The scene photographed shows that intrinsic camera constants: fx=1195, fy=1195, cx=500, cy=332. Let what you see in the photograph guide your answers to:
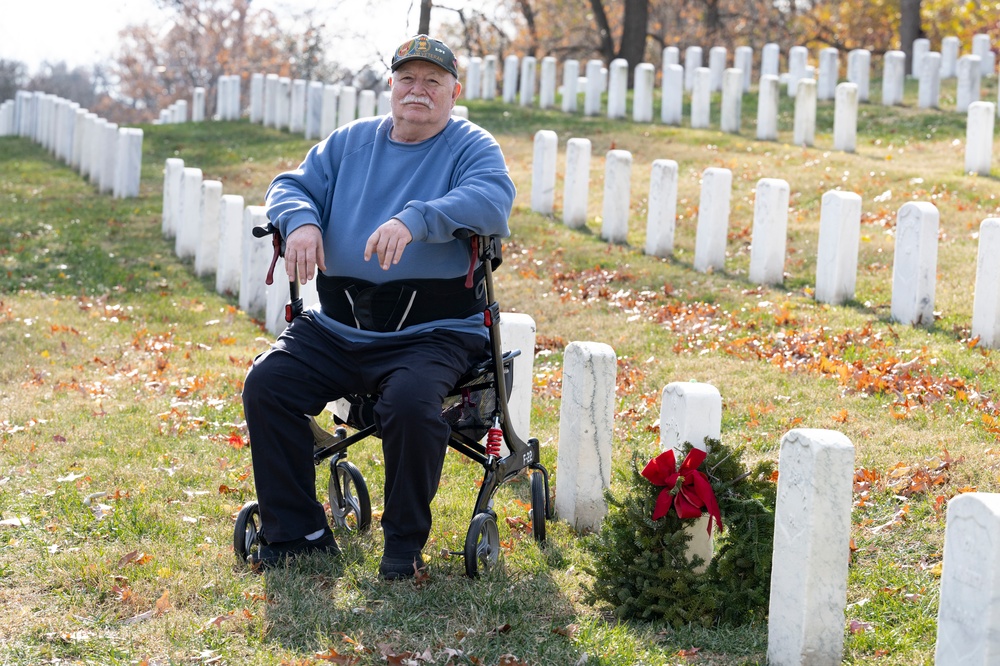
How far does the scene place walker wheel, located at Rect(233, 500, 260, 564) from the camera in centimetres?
438

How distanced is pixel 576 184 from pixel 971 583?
8.58 meters

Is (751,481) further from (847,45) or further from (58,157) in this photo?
(847,45)

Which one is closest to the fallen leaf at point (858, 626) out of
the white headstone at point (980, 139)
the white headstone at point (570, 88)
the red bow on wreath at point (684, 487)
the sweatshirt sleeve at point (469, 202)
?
the red bow on wreath at point (684, 487)

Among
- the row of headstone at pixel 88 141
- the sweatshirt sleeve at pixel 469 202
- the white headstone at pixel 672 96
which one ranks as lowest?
the sweatshirt sleeve at pixel 469 202

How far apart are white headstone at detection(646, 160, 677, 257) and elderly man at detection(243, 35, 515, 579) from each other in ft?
17.9

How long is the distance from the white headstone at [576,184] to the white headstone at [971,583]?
8373 millimetres

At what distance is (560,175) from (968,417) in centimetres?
825

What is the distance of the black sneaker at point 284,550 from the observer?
169 inches

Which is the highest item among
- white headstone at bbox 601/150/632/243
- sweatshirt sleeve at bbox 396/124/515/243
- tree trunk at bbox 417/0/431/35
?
tree trunk at bbox 417/0/431/35

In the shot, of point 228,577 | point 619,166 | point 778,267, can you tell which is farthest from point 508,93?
point 228,577

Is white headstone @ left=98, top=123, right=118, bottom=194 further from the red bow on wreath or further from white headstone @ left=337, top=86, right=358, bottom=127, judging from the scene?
the red bow on wreath

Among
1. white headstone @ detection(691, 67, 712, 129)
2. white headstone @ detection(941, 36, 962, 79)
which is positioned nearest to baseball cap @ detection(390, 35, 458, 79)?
white headstone @ detection(691, 67, 712, 129)

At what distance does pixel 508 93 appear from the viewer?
2059 cm

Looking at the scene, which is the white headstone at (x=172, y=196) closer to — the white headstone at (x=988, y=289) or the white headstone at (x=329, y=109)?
the white headstone at (x=329, y=109)
